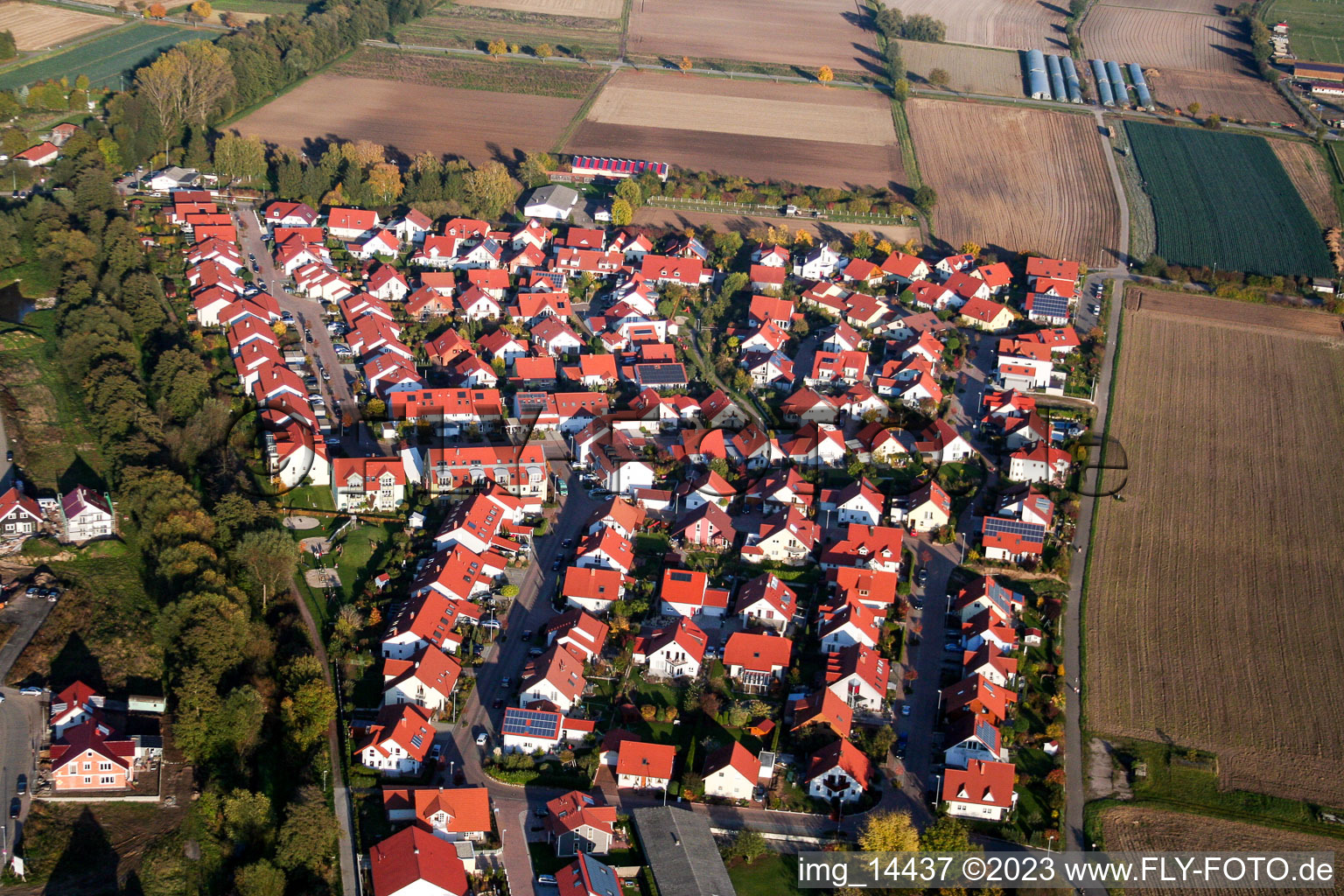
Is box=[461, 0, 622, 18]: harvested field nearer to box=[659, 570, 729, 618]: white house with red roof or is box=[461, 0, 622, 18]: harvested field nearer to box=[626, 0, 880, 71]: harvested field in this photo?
box=[626, 0, 880, 71]: harvested field

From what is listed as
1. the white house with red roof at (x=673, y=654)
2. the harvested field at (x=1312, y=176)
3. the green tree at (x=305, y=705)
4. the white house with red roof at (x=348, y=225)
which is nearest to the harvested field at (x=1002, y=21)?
the harvested field at (x=1312, y=176)

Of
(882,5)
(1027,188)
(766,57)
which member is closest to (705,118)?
(766,57)

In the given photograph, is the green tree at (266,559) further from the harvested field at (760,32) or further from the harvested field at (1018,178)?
the harvested field at (760,32)

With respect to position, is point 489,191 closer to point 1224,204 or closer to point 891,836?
point 1224,204

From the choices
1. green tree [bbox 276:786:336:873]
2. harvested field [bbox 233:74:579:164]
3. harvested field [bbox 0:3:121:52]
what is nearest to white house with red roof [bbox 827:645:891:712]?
green tree [bbox 276:786:336:873]

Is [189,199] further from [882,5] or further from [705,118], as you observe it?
[882,5]
